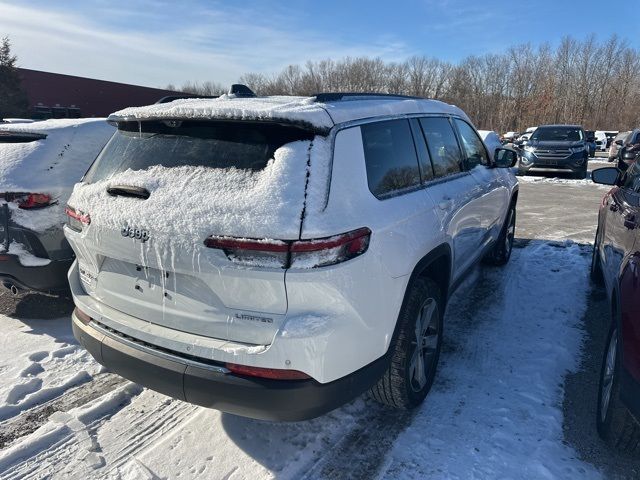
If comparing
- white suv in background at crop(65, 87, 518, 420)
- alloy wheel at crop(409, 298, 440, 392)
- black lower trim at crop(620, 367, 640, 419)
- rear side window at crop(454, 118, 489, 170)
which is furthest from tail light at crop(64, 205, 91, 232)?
rear side window at crop(454, 118, 489, 170)

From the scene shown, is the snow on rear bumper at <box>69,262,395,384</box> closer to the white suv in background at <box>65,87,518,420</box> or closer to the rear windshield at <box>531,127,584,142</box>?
the white suv in background at <box>65,87,518,420</box>

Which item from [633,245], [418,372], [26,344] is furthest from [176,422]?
[633,245]

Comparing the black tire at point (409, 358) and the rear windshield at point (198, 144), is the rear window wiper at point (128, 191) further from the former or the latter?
the black tire at point (409, 358)

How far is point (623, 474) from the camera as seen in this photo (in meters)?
2.51

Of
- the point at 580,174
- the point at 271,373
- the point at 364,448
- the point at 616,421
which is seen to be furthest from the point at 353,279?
the point at 580,174

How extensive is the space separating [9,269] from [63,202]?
27.5 inches

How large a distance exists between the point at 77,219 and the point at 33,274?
1665 millimetres

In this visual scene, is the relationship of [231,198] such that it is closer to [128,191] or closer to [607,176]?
[128,191]

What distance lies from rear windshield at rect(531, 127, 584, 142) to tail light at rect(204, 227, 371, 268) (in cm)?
1650

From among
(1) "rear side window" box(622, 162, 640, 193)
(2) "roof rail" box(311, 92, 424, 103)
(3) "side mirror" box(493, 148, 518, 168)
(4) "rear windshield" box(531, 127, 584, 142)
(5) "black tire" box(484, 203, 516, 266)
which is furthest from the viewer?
(4) "rear windshield" box(531, 127, 584, 142)

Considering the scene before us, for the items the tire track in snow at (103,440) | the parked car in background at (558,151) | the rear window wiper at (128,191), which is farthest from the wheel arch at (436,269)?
the parked car in background at (558,151)

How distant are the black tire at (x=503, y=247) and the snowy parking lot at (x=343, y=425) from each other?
1.63m

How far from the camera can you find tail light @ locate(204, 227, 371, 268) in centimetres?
200

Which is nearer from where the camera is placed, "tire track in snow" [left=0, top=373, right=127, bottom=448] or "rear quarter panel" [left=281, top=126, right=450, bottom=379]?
"rear quarter panel" [left=281, top=126, right=450, bottom=379]
